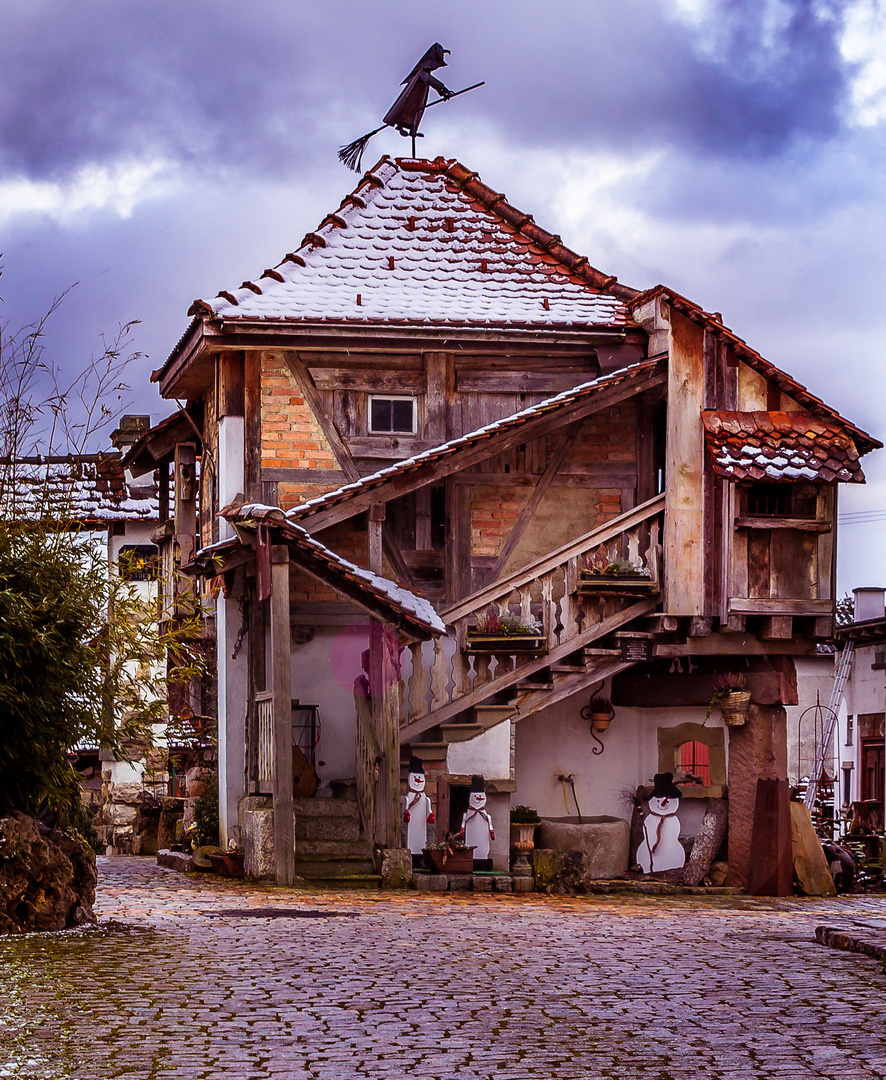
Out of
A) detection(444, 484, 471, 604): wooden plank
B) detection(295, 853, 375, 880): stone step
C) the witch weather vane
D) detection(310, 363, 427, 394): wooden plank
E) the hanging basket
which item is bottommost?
detection(295, 853, 375, 880): stone step

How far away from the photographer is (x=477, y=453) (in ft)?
54.0

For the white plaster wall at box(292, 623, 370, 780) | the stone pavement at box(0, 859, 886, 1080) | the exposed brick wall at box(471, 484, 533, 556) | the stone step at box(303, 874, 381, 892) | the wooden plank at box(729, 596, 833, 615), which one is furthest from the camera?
A: the exposed brick wall at box(471, 484, 533, 556)

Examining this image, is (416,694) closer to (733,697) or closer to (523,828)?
(523,828)

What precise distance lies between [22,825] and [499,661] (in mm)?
7010

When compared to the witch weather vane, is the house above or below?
below

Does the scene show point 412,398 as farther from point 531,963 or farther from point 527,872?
point 531,963

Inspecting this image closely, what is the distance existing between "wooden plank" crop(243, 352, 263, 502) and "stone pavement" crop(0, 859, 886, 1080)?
229 inches

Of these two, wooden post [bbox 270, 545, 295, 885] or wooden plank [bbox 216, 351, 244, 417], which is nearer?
wooden post [bbox 270, 545, 295, 885]

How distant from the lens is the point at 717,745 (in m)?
19.2

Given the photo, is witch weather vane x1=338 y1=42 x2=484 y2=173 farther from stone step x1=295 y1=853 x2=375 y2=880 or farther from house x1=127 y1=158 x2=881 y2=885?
stone step x1=295 y1=853 x2=375 y2=880

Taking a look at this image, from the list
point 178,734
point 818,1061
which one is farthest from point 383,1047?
point 178,734

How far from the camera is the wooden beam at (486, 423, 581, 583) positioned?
58.9 ft

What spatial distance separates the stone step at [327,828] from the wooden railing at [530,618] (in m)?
1.20

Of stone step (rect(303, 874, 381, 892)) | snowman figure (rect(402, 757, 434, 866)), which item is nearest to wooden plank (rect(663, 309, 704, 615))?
snowman figure (rect(402, 757, 434, 866))
